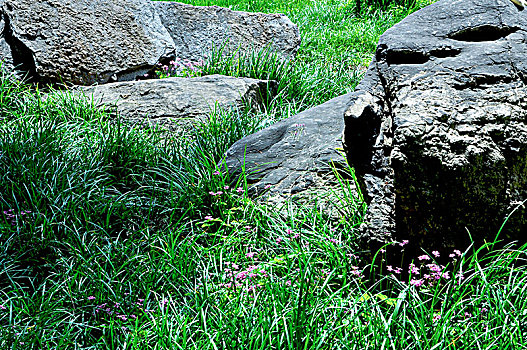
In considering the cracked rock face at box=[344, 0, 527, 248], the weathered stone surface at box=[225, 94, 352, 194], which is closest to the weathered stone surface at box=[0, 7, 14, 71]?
the weathered stone surface at box=[225, 94, 352, 194]

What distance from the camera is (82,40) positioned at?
4.93 meters

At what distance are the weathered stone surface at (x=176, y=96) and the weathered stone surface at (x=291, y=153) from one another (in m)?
0.85

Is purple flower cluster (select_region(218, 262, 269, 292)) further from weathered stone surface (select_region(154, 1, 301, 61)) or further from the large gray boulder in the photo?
weathered stone surface (select_region(154, 1, 301, 61))

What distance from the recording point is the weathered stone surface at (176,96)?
4.25 meters

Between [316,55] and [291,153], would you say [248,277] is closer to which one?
[291,153]

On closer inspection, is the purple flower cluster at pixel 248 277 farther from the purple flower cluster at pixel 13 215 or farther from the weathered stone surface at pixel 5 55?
the weathered stone surface at pixel 5 55

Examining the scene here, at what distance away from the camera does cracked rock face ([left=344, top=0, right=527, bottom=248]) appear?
80.0 inches

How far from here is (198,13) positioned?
231 inches

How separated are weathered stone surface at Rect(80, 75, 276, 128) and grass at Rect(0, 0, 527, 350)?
0.28 metres

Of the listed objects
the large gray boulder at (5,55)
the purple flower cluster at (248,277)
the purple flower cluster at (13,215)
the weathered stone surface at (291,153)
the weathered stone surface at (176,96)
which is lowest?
the purple flower cluster at (248,277)

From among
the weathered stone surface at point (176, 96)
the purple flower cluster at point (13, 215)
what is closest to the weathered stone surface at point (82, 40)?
the weathered stone surface at point (176, 96)

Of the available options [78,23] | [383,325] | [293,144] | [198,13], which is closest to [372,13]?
[198,13]

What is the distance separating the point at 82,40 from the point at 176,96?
1.34 meters

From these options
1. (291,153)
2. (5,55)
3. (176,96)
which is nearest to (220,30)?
(176,96)
